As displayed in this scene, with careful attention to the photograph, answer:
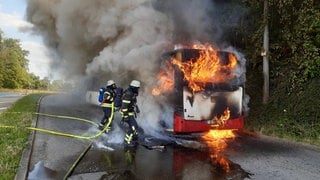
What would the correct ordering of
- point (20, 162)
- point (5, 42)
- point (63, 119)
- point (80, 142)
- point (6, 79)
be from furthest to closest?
1. point (5, 42)
2. point (6, 79)
3. point (63, 119)
4. point (80, 142)
5. point (20, 162)

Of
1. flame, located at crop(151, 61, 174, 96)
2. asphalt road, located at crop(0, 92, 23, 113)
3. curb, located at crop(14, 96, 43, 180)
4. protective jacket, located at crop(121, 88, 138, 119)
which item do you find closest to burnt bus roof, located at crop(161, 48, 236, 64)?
flame, located at crop(151, 61, 174, 96)

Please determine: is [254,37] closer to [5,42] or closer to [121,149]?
[121,149]

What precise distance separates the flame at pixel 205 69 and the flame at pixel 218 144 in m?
1.49

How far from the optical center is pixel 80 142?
29.8ft

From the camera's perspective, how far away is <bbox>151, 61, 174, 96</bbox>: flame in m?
9.92

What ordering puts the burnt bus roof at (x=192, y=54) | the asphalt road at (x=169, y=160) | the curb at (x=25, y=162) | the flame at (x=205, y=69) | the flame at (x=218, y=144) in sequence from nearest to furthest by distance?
1. the curb at (x=25, y=162)
2. the asphalt road at (x=169, y=160)
3. the flame at (x=218, y=144)
4. the flame at (x=205, y=69)
5. the burnt bus roof at (x=192, y=54)

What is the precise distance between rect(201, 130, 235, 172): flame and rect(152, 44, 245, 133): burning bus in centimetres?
42

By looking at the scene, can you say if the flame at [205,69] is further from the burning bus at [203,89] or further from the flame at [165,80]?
the flame at [165,80]

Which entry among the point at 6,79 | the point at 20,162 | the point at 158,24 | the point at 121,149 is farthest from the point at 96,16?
the point at 6,79

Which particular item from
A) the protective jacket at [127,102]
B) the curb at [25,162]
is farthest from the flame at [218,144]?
the curb at [25,162]

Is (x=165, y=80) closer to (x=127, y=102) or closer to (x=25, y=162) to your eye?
(x=127, y=102)

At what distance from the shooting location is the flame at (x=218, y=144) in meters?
7.21

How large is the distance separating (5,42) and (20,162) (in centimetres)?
8922

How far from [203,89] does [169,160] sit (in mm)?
2680
